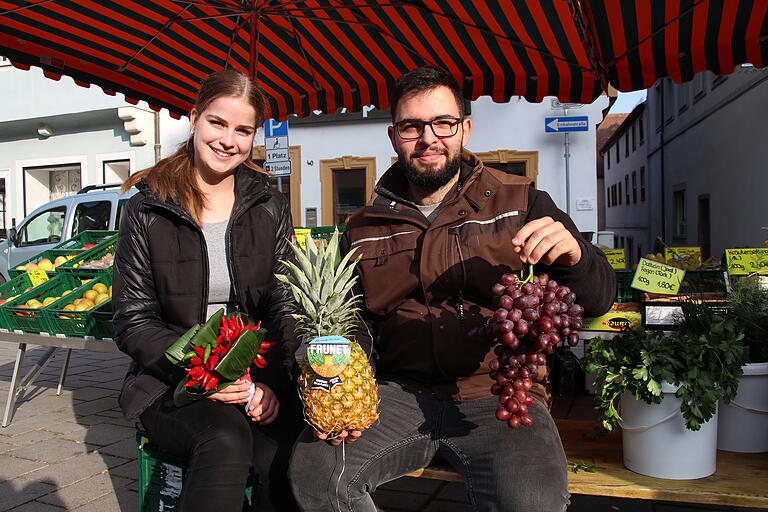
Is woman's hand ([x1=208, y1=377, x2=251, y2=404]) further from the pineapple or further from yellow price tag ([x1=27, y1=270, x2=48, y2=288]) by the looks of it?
yellow price tag ([x1=27, y1=270, x2=48, y2=288])

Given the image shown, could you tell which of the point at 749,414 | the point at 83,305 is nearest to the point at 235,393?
the point at 749,414

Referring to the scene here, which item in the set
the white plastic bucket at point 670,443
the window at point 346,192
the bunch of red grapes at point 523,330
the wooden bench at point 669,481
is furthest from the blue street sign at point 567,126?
the bunch of red grapes at point 523,330

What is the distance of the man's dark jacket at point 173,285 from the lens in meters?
2.57

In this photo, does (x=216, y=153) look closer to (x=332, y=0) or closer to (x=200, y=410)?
(x=200, y=410)

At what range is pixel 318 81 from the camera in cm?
536

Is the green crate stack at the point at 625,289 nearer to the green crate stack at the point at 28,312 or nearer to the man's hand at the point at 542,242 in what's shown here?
the man's hand at the point at 542,242

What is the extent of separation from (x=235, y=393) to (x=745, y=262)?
309 centimetres

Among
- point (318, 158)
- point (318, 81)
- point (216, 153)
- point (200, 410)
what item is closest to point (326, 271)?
point (200, 410)

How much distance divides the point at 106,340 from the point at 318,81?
288 cm

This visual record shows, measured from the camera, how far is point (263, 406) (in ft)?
8.09

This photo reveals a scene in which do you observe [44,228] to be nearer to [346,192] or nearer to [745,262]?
[346,192]

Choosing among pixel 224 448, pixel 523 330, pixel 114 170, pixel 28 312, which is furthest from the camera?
pixel 114 170

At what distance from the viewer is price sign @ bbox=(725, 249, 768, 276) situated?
3502mm

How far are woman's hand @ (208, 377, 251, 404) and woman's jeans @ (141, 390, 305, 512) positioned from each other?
0.07 meters
